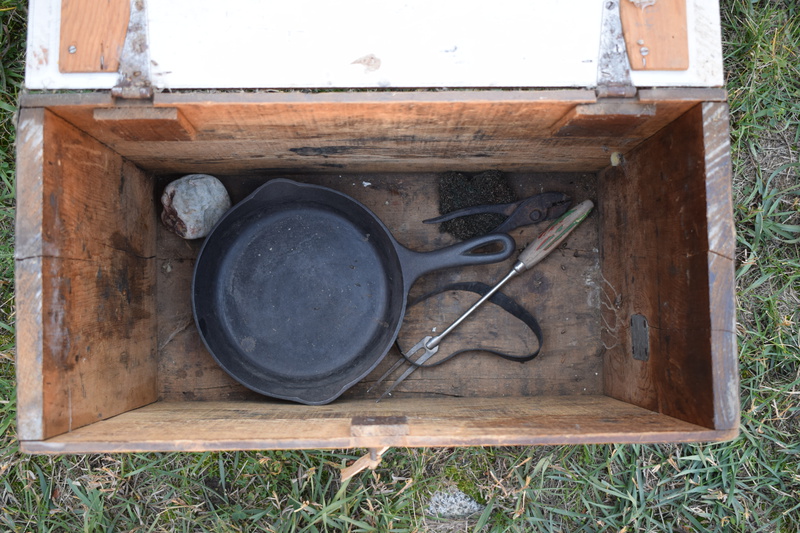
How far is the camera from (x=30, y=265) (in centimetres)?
91

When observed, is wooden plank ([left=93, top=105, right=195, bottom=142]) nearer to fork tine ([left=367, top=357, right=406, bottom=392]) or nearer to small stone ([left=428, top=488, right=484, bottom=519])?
fork tine ([left=367, top=357, right=406, bottom=392])

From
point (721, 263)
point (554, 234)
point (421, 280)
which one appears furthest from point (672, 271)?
point (421, 280)

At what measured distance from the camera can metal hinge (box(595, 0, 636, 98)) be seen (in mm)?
947

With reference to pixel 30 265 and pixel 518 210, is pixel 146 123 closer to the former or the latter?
pixel 30 265

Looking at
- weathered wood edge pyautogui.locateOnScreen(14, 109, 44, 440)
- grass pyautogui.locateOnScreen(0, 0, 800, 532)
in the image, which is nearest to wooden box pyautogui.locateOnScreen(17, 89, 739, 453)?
weathered wood edge pyautogui.locateOnScreen(14, 109, 44, 440)

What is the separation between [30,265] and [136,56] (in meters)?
0.40

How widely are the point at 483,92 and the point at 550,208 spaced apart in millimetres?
498

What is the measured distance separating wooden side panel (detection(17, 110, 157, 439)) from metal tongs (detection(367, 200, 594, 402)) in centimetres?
57

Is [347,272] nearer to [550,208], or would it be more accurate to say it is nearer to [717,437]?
[550,208]

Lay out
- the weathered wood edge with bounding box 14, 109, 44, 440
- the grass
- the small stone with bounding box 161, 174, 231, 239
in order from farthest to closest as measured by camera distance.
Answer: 1. the grass
2. the small stone with bounding box 161, 174, 231, 239
3. the weathered wood edge with bounding box 14, 109, 44, 440

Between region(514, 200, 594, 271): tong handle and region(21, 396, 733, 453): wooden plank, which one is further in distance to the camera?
region(514, 200, 594, 271): tong handle

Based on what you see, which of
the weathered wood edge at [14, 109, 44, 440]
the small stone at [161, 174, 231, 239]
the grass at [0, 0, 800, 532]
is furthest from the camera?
the grass at [0, 0, 800, 532]

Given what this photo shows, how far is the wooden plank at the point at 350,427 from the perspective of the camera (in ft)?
3.01

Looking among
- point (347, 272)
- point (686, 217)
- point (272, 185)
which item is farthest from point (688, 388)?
point (272, 185)
